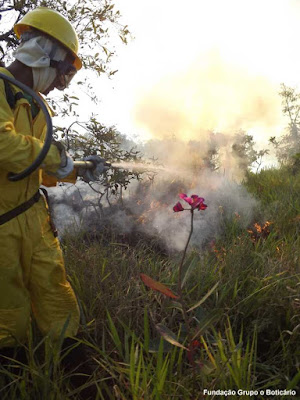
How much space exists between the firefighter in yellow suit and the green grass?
0.62 ft

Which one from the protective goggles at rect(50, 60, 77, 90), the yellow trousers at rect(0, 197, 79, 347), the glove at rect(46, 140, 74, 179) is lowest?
the yellow trousers at rect(0, 197, 79, 347)

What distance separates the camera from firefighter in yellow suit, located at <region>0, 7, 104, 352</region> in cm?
167

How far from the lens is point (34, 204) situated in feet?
6.04

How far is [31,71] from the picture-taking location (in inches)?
77.0

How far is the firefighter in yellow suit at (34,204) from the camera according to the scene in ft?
5.47

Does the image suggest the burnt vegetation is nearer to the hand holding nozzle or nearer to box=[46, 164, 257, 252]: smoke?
box=[46, 164, 257, 252]: smoke

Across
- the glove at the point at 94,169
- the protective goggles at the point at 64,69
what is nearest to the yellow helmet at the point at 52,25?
the protective goggles at the point at 64,69

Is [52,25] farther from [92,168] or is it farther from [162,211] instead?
[162,211]

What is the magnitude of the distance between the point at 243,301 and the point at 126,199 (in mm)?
3175

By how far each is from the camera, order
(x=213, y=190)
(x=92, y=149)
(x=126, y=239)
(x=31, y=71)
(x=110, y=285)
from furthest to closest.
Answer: (x=213, y=190)
(x=126, y=239)
(x=92, y=149)
(x=110, y=285)
(x=31, y=71)

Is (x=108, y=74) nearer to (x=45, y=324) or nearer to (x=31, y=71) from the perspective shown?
(x=31, y=71)

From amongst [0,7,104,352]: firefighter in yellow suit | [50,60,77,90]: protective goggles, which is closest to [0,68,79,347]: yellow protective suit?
[0,7,104,352]: firefighter in yellow suit

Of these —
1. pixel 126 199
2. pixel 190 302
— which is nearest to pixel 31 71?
pixel 190 302

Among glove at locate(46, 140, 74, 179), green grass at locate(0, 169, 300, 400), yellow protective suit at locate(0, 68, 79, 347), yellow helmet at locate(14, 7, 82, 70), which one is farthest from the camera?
yellow helmet at locate(14, 7, 82, 70)
